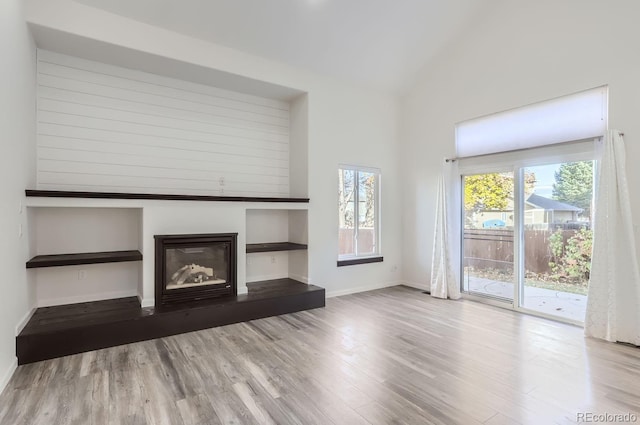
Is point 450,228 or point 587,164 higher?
point 587,164

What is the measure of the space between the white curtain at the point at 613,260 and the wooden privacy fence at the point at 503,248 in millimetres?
516

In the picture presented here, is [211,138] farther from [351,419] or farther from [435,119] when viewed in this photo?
[351,419]

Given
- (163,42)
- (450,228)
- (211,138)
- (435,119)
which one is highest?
(163,42)

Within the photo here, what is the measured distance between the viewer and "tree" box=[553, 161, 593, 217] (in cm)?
383

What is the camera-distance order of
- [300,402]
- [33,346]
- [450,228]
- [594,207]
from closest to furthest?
1. [300,402]
2. [33,346]
3. [594,207]
4. [450,228]

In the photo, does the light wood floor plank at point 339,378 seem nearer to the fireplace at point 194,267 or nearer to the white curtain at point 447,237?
the fireplace at point 194,267

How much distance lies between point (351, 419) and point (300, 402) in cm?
39

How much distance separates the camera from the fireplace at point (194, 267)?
151 inches

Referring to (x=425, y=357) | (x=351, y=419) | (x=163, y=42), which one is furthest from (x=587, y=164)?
(x=163, y=42)

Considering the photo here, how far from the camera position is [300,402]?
232 centimetres

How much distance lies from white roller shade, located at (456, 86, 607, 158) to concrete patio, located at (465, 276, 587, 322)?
73.6 inches

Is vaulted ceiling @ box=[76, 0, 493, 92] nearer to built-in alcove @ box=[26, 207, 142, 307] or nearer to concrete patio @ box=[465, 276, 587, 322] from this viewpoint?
built-in alcove @ box=[26, 207, 142, 307]

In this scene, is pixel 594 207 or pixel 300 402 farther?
pixel 594 207

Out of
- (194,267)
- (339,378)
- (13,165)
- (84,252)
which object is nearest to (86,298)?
(84,252)
